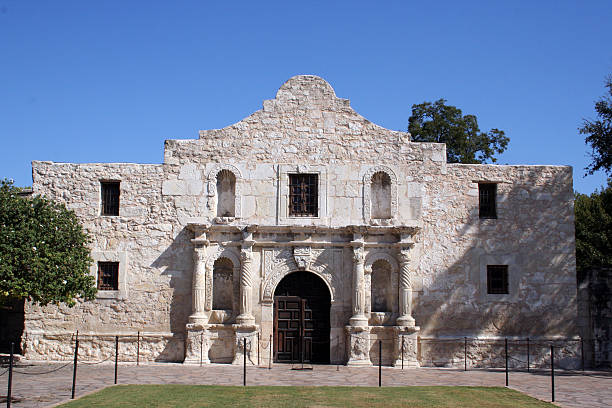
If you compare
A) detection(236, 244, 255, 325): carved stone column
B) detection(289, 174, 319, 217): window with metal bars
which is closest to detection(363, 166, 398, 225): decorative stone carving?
detection(289, 174, 319, 217): window with metal bars

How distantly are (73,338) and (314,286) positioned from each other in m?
7.03

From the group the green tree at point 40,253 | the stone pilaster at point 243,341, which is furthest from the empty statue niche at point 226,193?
the green tree at point 40,253

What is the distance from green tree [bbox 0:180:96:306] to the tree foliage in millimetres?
22191

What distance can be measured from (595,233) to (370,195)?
1642 centimetres

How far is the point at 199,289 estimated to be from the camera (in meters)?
18.7

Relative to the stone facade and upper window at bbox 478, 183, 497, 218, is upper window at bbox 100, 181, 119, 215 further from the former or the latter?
upper window at bbox 478, 183, 497, 218

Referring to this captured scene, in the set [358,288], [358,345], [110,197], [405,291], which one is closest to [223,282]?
[358,288]

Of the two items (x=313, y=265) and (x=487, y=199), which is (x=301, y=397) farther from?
(x=487, y=199)

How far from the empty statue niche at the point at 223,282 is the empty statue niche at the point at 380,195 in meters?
4.54

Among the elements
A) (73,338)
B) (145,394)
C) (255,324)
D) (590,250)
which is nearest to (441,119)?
(590,250)

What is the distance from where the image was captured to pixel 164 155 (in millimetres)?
19578

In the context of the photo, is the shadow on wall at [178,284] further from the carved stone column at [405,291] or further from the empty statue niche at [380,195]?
the carved stone column at [405,291]

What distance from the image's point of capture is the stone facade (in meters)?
18.8

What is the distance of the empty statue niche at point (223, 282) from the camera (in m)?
19.3
